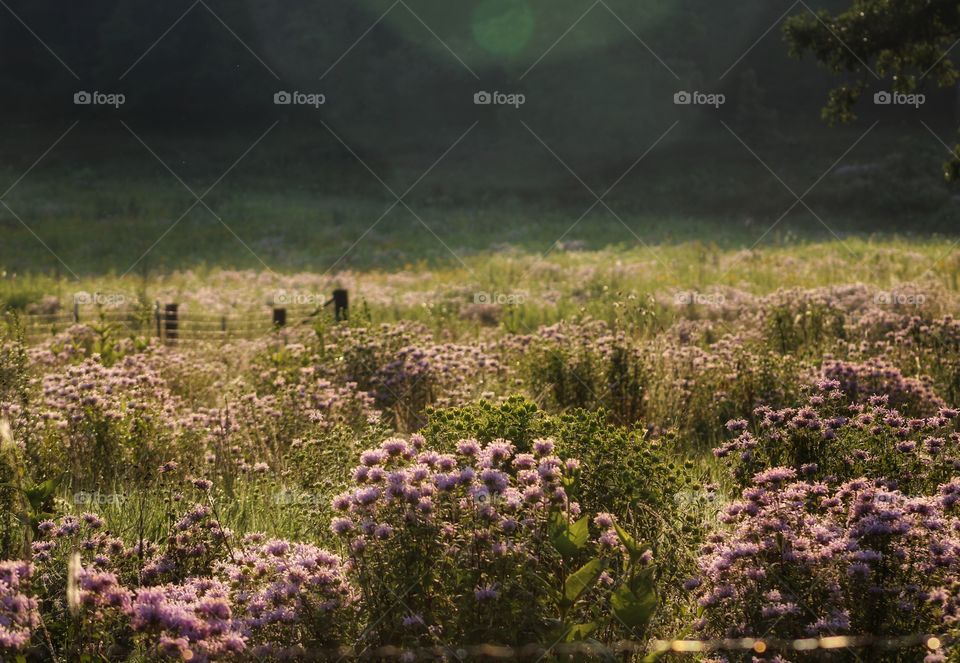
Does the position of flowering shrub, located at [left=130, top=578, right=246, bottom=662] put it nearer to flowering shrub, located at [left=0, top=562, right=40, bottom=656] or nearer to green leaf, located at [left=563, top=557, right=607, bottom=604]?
flowering shrub, located at [left=0, top=562, right=40, bottom=656]

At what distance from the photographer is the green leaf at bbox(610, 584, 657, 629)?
3188 millimetres

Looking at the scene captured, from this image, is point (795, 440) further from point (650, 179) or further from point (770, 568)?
point (650, 179)

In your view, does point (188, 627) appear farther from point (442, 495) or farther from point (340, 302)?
point (340, 302)

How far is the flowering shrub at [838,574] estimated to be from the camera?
11.2 ft

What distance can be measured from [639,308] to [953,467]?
5410 millimetres

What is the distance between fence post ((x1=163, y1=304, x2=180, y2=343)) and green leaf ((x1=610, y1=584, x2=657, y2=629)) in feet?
39.3

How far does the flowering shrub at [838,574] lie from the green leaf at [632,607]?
35 cm

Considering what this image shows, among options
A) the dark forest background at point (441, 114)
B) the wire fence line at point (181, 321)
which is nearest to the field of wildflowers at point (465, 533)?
the wire fence line at point (181, 321)

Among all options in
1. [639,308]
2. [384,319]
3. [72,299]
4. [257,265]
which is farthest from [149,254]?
[639,308]

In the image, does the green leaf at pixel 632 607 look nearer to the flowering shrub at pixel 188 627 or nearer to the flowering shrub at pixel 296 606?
the flowering shrub at pixel 296 606

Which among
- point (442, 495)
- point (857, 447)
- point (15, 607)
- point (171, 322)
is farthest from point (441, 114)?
point (15, 607)

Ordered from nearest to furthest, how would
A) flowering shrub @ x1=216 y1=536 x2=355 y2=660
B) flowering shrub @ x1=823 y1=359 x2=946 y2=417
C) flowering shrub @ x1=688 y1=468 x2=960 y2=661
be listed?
flowering shrub @ x1=216 y1=536 x2=355 y2=660
flowering shrub @ x1=688 y1=468 x2=960 y2=661
flowering shrub @ x1=823 y1=359 x2=946 y2=417

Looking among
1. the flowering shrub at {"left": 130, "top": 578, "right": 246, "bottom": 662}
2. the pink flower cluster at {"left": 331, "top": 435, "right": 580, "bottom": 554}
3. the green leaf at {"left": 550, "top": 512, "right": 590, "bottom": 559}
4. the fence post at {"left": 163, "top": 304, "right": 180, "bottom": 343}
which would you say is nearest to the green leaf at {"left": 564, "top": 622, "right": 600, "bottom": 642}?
the green leaf at {"left": 550, "top": 512, "right": 590, "bottom": 559}

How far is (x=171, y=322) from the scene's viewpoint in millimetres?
14305
